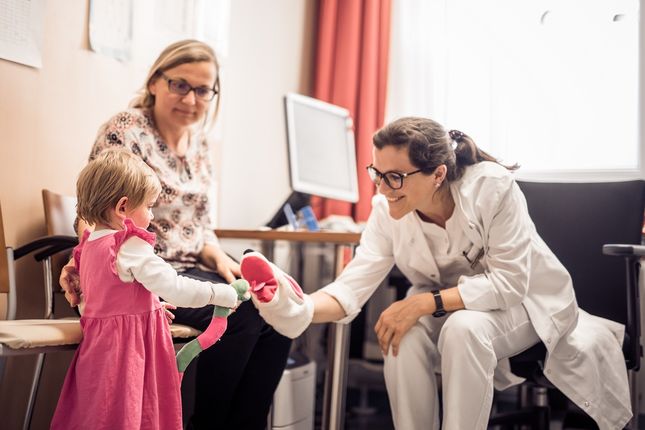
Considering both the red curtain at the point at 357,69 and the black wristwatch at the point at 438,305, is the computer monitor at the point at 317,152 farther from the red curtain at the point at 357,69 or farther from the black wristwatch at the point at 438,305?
the black wristwatch at the point at 438,305

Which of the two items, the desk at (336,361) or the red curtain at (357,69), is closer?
the desk at (336,361)

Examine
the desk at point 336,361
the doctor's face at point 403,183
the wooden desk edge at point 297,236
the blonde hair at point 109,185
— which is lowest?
the desk at point 336,361

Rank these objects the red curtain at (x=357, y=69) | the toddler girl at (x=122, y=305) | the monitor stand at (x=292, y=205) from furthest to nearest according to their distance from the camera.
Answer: the red curtain at (x=357, y=69) → the monitor stand at (x=292, y=205) → the toddler girl at (x=122, y=305)

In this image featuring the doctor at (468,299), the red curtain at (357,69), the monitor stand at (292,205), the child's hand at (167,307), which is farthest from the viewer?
the red curtain at (357,69)

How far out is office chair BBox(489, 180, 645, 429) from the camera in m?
1.79

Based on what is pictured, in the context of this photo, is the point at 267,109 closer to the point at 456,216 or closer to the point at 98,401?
the point at 456,216

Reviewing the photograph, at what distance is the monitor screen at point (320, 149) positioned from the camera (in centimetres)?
241

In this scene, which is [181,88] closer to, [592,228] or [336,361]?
[336,361]

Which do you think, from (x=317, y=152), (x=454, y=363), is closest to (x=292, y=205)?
A: (x=317, y=152)

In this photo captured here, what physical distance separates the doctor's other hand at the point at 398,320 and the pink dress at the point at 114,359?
540 millimetres

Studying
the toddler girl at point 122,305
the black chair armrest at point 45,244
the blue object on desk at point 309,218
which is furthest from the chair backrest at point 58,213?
the blue object on desk at point 309,218

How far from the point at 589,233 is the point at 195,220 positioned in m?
1.13

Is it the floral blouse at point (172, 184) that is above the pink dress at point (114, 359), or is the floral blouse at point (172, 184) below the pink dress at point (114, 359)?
above

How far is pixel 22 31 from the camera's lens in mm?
1713
